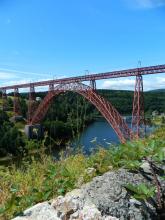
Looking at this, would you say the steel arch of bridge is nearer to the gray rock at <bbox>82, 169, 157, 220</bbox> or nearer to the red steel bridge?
the red steel bridge

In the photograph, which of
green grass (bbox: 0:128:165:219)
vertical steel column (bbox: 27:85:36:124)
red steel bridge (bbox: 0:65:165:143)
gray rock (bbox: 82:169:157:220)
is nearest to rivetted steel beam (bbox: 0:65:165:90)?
red steel bridge (bbox: 0:65:165:143)

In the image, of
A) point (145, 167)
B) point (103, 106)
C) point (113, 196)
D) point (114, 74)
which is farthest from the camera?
point (114, 74)

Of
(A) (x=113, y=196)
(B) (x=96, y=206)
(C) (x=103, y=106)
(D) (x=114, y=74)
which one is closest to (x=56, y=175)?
(A) (x=113, y=196)

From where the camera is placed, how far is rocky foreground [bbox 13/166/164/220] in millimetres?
2078

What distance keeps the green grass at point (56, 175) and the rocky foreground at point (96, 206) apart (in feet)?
1.04

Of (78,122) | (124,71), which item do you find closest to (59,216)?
(78,122)

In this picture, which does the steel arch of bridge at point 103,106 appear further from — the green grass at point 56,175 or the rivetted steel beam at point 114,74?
the green grass at point 56,175

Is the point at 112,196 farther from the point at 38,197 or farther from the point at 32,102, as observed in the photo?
the point at 32,102

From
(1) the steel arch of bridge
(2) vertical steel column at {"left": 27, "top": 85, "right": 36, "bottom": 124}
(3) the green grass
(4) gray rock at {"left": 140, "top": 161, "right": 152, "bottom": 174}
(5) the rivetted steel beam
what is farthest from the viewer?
(2) vertical steel column at {"left": 27, "top": 85, "right": 36, "bottom": 124}

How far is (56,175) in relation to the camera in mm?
3027

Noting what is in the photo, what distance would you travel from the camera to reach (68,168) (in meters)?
3.22

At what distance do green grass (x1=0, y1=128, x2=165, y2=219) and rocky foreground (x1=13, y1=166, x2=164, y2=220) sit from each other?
32 centimetres

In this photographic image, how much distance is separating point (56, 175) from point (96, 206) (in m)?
0.94

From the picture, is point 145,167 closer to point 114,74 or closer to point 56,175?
point 56,175
